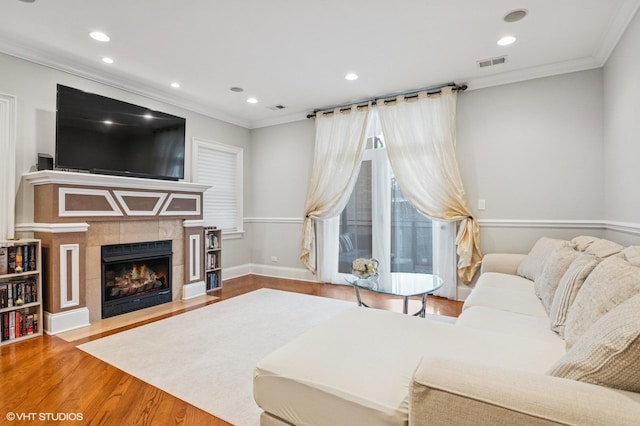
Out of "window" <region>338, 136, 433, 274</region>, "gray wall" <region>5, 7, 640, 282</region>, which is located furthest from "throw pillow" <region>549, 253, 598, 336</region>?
"window" <region>338, 136, 433, 274</region>

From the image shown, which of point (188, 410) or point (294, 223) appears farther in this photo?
point (294, 223)

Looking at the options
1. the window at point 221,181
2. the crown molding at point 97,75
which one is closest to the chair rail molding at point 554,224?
the window at point 221,181

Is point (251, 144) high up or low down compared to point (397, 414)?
up

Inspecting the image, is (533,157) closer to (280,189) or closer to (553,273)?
(553,273)

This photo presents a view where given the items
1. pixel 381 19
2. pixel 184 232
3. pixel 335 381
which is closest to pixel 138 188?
pixel 184 232

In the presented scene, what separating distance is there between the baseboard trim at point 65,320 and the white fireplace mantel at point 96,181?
125cm

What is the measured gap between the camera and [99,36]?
2945 millimetres

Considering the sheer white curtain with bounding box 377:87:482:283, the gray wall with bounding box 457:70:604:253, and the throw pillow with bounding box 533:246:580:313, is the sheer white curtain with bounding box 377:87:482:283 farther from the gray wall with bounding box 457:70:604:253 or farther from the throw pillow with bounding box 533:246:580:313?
the throw pillow with bounding box 533:246:580:313

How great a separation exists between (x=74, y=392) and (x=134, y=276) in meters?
1.91

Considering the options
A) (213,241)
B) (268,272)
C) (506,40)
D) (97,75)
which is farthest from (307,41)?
(268,272)

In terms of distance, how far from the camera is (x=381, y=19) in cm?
271

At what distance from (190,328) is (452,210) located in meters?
3.28

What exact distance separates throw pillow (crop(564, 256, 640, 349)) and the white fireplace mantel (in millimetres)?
3947

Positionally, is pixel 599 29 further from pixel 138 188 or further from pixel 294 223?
pixel 138 188
